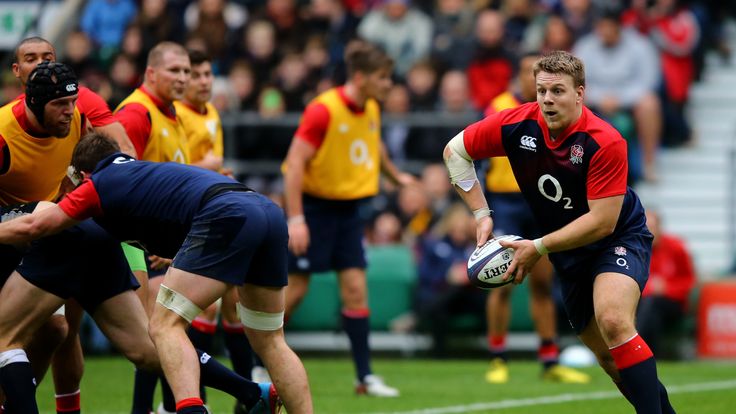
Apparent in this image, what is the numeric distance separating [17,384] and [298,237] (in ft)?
12.1

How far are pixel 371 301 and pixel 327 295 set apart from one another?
0.50 m

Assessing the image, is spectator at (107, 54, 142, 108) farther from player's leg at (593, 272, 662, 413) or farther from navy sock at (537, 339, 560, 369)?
player's leg at (593, 272, 662, 413)

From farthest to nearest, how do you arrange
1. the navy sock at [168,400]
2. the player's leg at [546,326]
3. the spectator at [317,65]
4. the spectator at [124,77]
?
the spectator at [317,65] < the spectator at [124,77] < the player's leg at [546,326] < the navy sock at [168,400]

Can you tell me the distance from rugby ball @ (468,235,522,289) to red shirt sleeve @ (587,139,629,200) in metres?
0.55

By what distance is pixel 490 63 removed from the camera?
16125mm

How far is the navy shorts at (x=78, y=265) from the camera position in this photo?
23.6 ft

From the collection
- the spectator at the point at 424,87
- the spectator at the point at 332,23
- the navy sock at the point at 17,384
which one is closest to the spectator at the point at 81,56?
the spectator at the point at 332,23

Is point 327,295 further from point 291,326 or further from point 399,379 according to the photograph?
point 399,379

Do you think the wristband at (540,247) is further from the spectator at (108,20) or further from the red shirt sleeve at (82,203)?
the spectator at (108,20)

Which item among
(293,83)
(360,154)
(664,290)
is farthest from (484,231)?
(293,83)

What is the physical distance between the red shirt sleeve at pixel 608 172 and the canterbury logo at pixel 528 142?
0.41 m

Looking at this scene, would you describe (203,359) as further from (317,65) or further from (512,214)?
(317,65)

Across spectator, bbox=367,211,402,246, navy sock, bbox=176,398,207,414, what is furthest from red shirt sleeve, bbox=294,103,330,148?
spectator, bbox=367,211,402,246

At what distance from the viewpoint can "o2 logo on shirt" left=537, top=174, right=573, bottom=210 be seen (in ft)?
24.3
